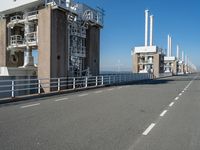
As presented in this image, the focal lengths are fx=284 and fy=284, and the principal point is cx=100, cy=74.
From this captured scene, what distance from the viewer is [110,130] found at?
24.9 ft

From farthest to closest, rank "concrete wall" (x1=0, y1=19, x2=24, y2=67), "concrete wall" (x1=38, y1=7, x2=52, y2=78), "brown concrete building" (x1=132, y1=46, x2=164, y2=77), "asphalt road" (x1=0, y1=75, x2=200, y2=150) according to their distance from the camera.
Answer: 1. "brown concrete building" (x1=132, y1=46, x2=164, y2=77)
2. "concrete wall" (x1=0, y1=19, x2=24, y2=67)
3. "concrete wall" (x1=38, y1=7, x2=52, y2=78)
4. "asphalt road" (x1=0, y1=75, x2=200, y2=150)

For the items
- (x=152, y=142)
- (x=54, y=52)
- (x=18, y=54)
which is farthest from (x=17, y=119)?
(x=18, y=54)

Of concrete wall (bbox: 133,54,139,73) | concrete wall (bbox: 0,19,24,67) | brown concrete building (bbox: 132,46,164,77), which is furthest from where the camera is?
concrete wall (bbox: 133,54,139,73)

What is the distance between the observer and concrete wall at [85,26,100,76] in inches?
1282

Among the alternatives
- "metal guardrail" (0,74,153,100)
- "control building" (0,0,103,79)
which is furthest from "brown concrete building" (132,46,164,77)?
"control building" (0,0,103,79)

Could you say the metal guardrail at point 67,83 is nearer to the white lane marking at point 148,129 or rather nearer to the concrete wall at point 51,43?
the concrete wall at point 51,43

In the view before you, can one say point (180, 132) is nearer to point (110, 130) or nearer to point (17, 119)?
point (110, 130)

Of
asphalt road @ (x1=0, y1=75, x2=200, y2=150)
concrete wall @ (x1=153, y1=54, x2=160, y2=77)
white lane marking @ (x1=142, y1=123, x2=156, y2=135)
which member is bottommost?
white lane marking @ (x1=142, y1=123, x2=156, y2=135)

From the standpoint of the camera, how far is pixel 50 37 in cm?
2486

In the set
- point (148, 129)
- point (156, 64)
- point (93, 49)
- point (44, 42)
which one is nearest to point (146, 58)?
point (156, 64)

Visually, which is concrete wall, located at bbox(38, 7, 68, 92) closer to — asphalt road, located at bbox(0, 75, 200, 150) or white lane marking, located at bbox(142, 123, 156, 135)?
asphalt road, located at bbox(0, 75, 200, 150)

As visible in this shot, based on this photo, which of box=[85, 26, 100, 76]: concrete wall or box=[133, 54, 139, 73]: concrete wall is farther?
box=[133, 54, 139, 73]: concrete wall

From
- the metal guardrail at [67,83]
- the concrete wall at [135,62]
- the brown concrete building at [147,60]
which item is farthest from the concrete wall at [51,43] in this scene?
the concrete wall at [135,62]

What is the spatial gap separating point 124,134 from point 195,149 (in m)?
1.87
